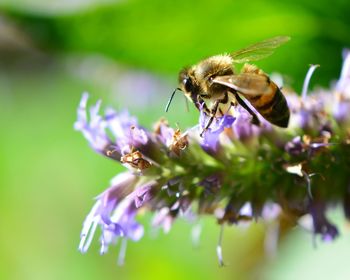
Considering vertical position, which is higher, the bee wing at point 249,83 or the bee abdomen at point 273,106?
the bee wing at point 249,83

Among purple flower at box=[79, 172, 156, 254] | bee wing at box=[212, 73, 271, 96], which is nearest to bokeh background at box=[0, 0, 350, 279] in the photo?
bee wing at box=[212, 73, 271, 96]

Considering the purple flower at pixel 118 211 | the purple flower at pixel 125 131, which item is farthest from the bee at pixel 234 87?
the purple flower at pixel 118 211

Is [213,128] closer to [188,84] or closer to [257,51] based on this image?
[188,84]

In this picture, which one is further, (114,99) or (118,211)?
(114,99)

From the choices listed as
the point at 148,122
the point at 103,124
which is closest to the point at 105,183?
the point at 148,122

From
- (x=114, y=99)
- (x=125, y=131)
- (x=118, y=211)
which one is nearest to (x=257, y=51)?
(x=125, y=131)

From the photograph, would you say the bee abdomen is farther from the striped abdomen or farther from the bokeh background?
the bokeh background

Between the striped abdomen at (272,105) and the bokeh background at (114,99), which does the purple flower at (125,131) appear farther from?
the bokeh background at (114,99)
